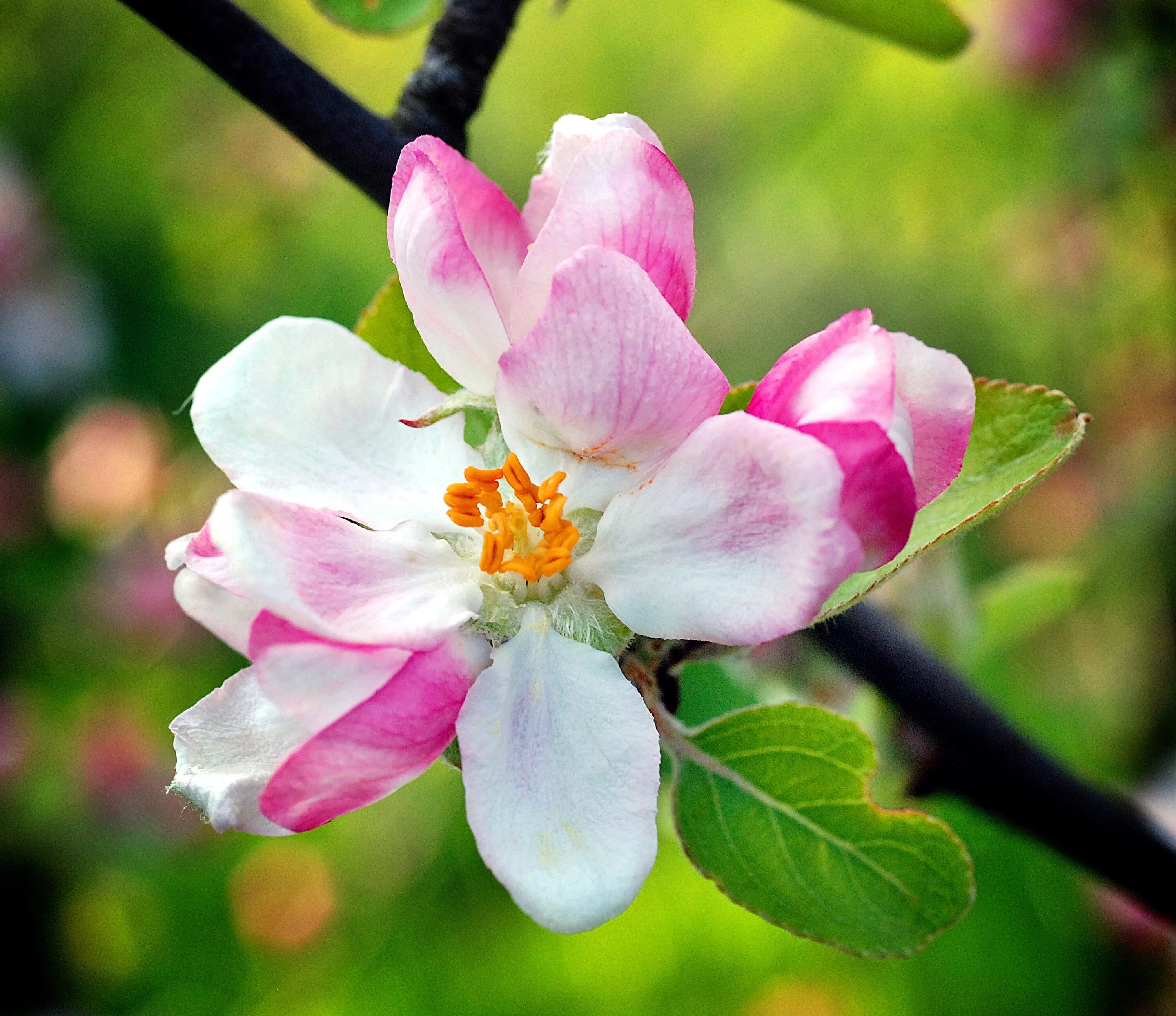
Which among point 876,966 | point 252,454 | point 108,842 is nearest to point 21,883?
point 108,842

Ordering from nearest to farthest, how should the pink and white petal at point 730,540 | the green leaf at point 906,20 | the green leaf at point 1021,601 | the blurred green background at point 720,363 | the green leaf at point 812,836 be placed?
the pink and white petal at point 730,540, the green leaf at point 812,836, the green leaf at point 906,20, the green leaf at point 1021,601, the blurred green background at point 720,363

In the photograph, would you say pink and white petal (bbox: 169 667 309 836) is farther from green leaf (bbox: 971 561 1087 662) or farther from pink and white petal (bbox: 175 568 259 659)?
green leaf (bbox: 971 561 1087 662)

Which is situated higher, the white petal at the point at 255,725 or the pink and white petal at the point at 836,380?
the pink and white petal at the point at 836,380

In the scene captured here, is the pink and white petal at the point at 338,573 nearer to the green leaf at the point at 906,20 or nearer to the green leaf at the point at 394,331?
the green leaf at the point at 394,331

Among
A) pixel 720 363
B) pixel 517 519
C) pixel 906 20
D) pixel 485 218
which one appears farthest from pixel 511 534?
pixel 720 363

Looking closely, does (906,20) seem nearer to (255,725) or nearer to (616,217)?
(616,217)

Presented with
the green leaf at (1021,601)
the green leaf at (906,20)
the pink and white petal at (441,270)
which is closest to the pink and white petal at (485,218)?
the pink and white petal at (441,270)

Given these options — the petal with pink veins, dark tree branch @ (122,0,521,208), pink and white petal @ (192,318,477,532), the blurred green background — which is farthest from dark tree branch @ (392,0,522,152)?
the blurred green background
